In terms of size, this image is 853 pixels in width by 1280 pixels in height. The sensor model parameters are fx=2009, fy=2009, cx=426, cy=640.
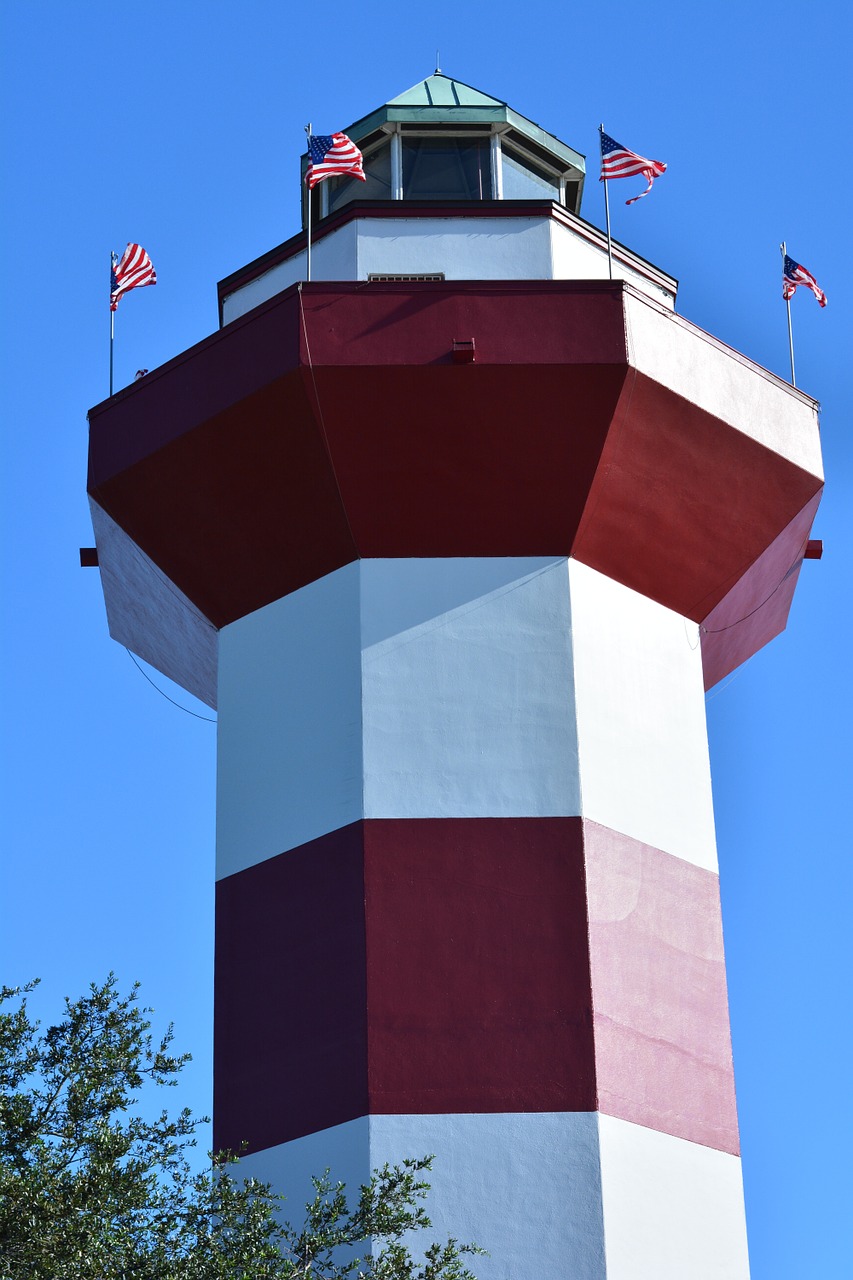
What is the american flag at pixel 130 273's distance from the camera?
22.2 metres

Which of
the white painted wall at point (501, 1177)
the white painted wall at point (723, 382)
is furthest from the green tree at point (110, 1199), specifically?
the white painted wall at point (723, 382)

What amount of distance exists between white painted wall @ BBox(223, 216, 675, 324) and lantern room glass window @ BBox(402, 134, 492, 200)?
4.95 feet

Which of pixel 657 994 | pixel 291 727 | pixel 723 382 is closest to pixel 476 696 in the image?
pixel 291 727

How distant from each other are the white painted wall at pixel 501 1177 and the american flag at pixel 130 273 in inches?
374

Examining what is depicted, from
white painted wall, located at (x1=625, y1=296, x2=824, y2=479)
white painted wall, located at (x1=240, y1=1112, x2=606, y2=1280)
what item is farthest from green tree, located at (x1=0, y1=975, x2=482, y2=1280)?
white painted wall, located at (x1=625, y1=296, x2=824, y2=479)

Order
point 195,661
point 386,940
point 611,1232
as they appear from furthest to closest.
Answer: point 195,661 → point 386,940 → point 611,1232

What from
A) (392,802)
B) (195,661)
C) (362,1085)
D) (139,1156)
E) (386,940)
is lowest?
(139,1156)

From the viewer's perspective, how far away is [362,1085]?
18484mm

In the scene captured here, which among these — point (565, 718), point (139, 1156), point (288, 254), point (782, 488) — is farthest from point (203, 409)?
point (139, 1156)

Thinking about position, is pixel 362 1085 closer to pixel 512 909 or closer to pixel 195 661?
pixel 512 909

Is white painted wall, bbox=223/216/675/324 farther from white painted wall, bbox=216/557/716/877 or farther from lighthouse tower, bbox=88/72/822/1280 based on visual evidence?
white painted wall, bbox=216/557/716/877

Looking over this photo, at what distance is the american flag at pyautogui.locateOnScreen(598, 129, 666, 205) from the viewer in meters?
20.9

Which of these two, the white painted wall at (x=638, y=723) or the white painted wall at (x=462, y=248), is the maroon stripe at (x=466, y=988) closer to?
the white painted wall at (x=638, y=723)

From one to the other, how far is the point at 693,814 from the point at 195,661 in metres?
6.17
